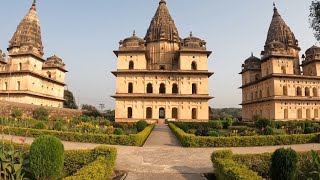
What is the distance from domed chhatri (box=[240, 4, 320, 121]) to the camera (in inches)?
1528

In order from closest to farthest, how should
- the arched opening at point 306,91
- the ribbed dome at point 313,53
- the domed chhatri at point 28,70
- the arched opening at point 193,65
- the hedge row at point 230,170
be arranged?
the hedge row at point 230,170 < the arched opening at point 193,65 < the domed chhatri at point 28,70 < the arched opening at point 306,91 < the ribbed dome at point 313,53

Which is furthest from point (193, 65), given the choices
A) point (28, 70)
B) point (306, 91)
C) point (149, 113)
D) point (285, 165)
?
point (285, 165)

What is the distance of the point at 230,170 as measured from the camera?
6.64 metres

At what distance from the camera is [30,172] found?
732 cm

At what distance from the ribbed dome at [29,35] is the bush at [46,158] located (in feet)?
125

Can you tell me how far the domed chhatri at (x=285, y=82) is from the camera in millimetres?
38812

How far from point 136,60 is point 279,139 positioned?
24338mm

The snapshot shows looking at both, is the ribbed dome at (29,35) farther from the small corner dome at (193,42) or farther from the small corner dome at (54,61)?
the small corner dome at (193,42)

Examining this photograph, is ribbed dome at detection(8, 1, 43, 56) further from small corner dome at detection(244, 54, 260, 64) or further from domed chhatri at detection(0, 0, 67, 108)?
small corner dome at detection(244, 54, 260, 64)

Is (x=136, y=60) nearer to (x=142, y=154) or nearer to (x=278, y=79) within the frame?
(x=278, y=79)

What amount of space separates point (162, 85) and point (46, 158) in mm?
30992

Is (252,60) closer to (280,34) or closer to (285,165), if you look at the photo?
(280,34)

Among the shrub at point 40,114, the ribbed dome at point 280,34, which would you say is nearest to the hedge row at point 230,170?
the shrub at point 40,114

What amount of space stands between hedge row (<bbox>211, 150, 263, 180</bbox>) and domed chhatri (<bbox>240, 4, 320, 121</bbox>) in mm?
32506
